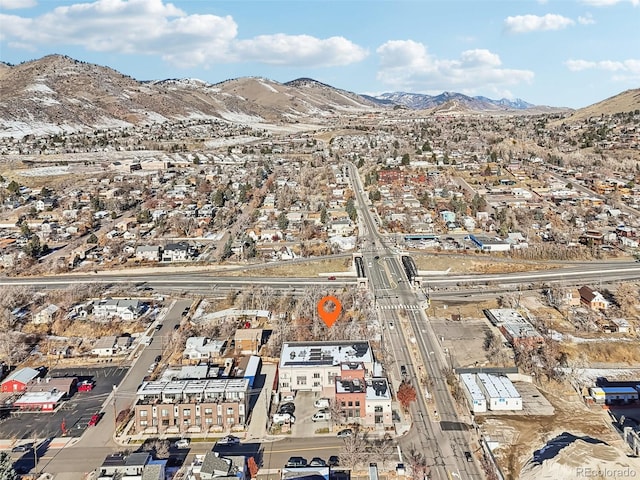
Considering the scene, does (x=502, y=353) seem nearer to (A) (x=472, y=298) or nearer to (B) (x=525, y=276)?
(A) (x=472, y=298)

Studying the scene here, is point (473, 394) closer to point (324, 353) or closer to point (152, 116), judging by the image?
point (324, 353)

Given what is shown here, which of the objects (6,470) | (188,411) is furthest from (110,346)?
(6,470)

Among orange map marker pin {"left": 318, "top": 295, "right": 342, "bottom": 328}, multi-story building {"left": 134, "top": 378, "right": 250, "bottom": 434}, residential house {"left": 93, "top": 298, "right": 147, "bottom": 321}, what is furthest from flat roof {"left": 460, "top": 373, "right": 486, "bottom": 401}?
residential house {"left": 93, "top": 298, "right": 147, "bottom": 321}

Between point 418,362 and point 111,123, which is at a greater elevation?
point 111,123

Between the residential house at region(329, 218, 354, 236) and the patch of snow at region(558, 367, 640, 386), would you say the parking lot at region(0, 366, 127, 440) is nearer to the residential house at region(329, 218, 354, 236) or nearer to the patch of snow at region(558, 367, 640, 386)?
the patch of snow at region(558, 367, 640, 386)

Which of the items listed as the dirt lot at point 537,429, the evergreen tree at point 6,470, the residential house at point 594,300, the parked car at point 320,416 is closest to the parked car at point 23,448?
the evergreen tree at point 6,470

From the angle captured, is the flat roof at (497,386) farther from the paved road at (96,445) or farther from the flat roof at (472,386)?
the paved road at (96,445)
